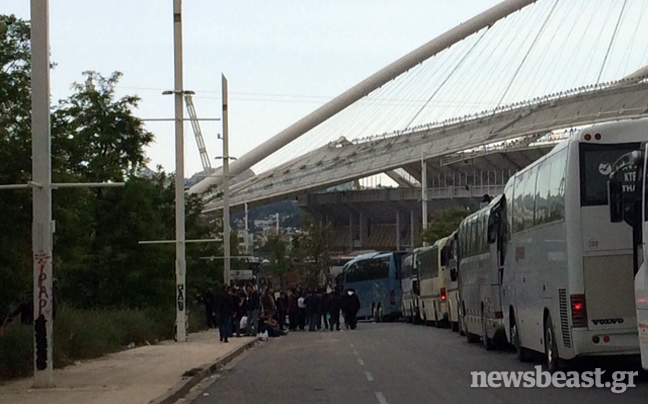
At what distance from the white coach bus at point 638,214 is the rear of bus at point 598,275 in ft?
4.68

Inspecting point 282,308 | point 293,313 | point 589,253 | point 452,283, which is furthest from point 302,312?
point 589,253

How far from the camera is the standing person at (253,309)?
41444mm

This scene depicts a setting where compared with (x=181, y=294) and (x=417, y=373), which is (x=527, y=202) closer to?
(x=417, y=373)

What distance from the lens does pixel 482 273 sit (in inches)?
1223

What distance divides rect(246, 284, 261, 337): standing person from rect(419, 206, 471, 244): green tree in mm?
40434

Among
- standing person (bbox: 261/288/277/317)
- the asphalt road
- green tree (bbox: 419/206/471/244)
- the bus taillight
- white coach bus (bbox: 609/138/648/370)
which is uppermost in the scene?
green tree (bbox: 419/206/471/244)

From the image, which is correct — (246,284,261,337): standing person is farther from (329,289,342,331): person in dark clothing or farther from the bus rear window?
the bus rear window

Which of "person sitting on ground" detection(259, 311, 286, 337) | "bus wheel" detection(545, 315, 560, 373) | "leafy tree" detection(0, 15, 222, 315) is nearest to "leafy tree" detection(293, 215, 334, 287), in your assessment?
"leafy tree" detection(0, 15, 222, 315)

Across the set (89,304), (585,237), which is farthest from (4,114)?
(89,304)

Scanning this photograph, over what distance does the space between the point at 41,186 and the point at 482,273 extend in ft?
48.3

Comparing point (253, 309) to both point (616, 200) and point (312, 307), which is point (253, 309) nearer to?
point (312, 307)

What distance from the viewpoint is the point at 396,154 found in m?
110

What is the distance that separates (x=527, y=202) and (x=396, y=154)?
86.4 m

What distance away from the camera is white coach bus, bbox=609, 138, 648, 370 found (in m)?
15.1
